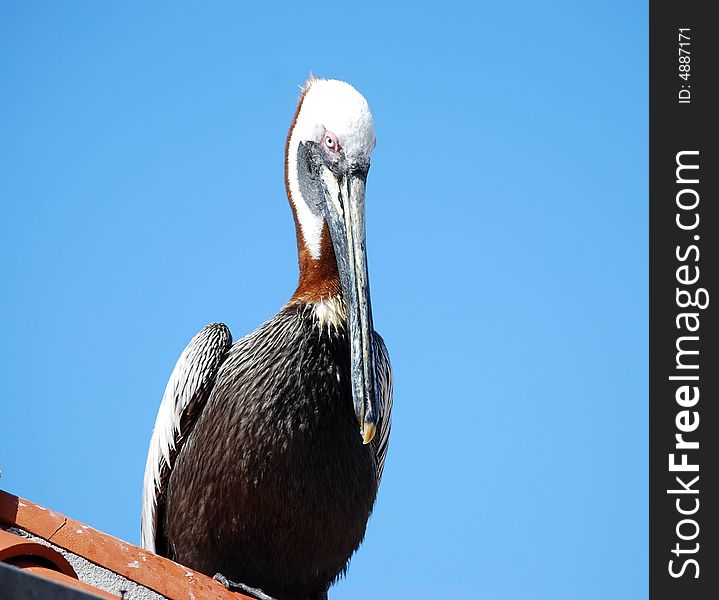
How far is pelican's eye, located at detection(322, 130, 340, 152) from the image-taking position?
5324mm

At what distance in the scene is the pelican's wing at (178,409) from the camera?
509cm

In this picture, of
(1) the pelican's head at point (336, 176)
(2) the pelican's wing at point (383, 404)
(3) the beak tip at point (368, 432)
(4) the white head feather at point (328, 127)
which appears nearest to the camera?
(3) the beak tip at point (368, 432)

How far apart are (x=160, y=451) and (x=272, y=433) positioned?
2.56ft

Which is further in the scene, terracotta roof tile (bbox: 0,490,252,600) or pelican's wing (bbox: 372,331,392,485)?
pelican's wing (bbox: 372,331,392,485)

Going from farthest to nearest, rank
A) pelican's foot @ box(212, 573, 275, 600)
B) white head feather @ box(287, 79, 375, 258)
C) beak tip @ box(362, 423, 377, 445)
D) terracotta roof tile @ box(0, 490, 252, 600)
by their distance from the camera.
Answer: white head feather @ box(287, 79, 375, 258) → beak tip @ box(362, 423, 377, 445) → pelican's foot @ box(212, 573, 275, 600) → terracotta roof tile @ box(0, 490, 252, 600)

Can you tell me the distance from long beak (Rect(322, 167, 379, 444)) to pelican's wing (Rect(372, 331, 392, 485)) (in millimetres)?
414

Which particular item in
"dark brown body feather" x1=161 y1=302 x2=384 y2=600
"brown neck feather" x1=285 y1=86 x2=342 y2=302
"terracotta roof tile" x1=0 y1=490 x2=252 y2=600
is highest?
"brown neck feather" x1=285 y1=86 x2=342 y2=302

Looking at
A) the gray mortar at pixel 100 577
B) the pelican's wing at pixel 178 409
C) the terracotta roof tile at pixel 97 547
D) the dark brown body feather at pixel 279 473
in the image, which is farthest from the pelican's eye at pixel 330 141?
the gray mortar at pixel 100 577

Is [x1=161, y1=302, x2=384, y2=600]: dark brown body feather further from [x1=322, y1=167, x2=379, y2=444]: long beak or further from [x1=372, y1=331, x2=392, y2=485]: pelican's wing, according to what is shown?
[x1=372, y1=331, x2=392, y2=485]: pelican's wing

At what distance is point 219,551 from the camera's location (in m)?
4.79

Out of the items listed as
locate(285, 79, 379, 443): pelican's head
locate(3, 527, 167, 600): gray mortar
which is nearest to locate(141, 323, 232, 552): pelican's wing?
locate(285, 79, 379, 443): pelican's head

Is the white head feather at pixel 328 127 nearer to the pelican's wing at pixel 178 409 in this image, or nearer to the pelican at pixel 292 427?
the pelican at pixel 292 427

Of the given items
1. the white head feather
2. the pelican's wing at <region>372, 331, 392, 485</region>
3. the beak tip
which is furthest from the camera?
the pelican's wing at <region>372, 331, 392, 485</region>
